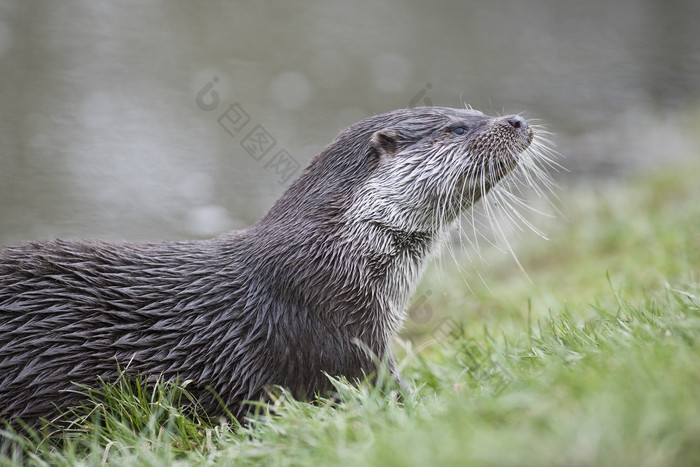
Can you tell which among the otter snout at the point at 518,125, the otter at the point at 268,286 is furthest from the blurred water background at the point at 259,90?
the otter snout at the point at 518,125

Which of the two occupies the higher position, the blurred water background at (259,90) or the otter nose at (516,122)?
the blurred water background at (259,90)

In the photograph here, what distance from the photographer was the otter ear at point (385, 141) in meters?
3.26

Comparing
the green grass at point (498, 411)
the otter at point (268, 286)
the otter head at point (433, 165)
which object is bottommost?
the green grass at point (498, 411)

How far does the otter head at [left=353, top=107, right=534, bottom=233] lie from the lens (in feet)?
10.6

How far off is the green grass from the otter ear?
867mm

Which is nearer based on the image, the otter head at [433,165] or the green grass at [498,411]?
the green grass at [498,411]

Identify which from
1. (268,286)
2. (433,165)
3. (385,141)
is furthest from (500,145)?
(268,286)

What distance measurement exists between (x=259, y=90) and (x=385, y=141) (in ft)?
18.9

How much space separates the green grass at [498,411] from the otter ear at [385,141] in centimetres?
87

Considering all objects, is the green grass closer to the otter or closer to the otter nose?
the otter

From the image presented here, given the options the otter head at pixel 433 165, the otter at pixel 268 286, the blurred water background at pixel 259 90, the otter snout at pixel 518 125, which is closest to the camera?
the otter at pixel 268 286

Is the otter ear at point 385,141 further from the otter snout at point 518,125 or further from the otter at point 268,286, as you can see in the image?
the otter snout at point 518,125

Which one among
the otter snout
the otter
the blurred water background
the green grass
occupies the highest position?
the blurred water background

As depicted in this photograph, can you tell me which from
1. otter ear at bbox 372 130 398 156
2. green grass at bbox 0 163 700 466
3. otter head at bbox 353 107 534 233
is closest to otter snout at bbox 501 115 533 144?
otter head at bbox 353 107 534 233
